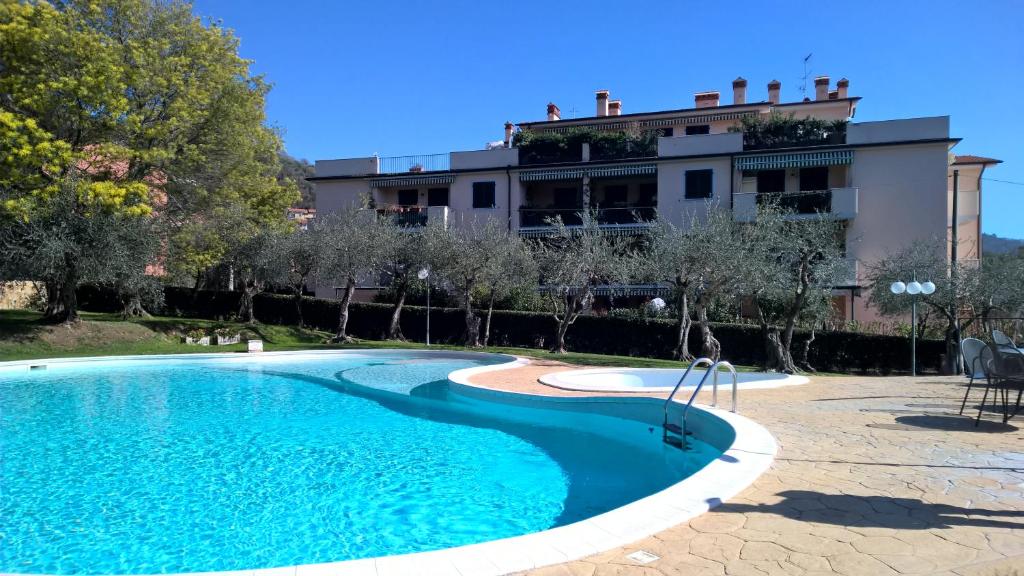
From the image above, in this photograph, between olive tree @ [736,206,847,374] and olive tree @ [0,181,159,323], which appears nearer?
olive tree @ [736,206,847,374]

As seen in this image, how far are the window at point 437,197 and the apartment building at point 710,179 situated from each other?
60 mm

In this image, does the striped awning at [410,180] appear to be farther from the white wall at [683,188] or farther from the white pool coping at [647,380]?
the white pool coping at [647,380]

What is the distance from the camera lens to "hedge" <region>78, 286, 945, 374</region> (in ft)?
74.0

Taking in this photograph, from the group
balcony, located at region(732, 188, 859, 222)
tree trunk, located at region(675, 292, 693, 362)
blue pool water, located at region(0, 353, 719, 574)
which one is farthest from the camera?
balcony, located at region(732, 188, 859, 222)

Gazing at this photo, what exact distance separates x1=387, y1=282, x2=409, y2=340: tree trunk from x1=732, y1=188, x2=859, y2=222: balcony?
50.0 feet

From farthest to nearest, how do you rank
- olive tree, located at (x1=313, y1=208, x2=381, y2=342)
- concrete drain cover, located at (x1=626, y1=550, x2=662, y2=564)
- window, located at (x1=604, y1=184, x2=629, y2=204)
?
window, located at (x1=604, y1=184, x2=629, y2=204) < olive tree, located at (x1=313, y1=208, x2=381, y2=342) < concrete drain cover, located at (x1=626, y1=550, x2=662, y2=564)

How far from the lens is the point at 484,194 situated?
35969 mm

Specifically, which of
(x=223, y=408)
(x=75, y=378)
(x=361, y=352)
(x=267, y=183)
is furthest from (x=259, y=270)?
(x=223, y=408)

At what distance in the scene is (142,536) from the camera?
6.51m

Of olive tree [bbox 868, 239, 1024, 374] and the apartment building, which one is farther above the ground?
the apartment building

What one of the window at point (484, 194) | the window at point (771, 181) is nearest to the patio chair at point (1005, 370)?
the window at point (771, 181)

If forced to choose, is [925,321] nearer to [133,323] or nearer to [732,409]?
[732,409]

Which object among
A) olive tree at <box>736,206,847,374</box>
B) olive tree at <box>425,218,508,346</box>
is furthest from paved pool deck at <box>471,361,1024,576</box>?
olive tree at <box>425,218,508,346</box>

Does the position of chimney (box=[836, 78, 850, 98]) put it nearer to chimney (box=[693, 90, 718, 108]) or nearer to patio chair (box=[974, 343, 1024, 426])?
chimney (box=[693, 90, 718, 108])
